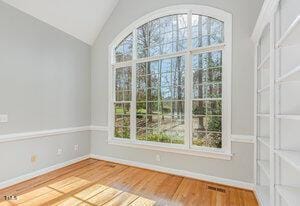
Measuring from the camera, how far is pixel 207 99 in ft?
9.90

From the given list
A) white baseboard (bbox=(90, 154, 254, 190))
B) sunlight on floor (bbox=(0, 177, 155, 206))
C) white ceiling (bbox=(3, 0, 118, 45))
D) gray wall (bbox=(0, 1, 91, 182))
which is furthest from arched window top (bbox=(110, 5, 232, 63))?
sunlight on floor (bbox=(0, 177, 155, 206))

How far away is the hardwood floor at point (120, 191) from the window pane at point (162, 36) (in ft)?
7.79

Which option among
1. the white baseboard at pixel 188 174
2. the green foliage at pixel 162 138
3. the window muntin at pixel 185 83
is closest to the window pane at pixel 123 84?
the window muntin at pixel 185 83

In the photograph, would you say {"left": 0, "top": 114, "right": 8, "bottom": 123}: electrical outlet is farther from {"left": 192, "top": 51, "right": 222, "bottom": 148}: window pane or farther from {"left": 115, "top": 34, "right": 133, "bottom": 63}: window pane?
{"left": 192, "top": 51, "right": 222, "bottom": 148}: window pane

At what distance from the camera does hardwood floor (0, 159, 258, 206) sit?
2324 millimetres

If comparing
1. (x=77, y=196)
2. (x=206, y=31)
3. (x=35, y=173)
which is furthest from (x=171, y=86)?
(x=35, y=173)

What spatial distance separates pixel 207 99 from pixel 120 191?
6.66 feet

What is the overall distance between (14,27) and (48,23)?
2.09 feet

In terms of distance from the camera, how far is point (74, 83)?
12.6 feet

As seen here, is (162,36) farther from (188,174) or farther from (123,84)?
(188,174)

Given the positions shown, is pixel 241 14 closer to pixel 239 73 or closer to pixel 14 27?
pixel 239 73

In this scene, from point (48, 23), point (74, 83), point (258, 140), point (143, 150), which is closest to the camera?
point (258, 140)

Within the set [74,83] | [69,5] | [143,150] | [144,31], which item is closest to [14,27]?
[69,5]

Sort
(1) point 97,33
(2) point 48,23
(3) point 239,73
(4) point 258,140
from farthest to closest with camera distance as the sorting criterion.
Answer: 1. (1) point 97,33
2. (2) point 48,23
3. (3) point 239,73
4. (4) point 258,140
